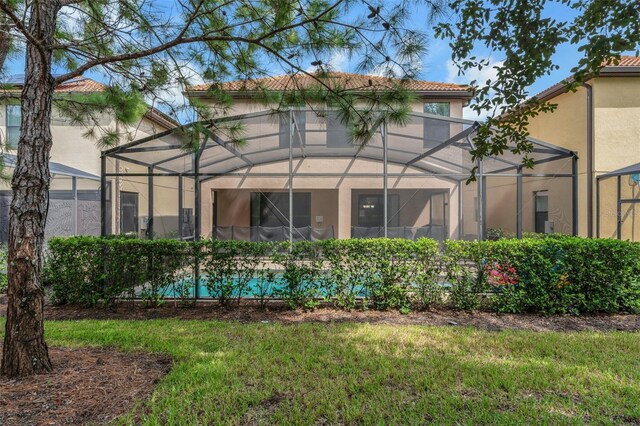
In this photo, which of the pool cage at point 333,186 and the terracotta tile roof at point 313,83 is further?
the pool cage at point 333,186

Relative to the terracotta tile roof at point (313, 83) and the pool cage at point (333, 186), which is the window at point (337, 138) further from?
the terracotta tile roof at point (313, 83)

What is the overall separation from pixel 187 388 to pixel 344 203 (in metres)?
7.34

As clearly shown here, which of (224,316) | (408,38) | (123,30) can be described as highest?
(123,30)

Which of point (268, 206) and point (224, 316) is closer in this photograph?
point (224, 316)

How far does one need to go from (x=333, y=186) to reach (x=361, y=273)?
457cm

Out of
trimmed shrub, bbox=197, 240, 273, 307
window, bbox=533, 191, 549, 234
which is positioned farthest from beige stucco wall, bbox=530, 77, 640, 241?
trimmed shrub, bbox=197, 240, 273, 307

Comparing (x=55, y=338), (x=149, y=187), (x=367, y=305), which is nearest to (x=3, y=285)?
(x=149, y=187)

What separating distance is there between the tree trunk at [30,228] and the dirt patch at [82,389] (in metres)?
0.22

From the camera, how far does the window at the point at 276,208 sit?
9.23 m

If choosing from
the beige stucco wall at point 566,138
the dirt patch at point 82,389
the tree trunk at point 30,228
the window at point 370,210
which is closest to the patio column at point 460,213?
the beige stucco wall at point 566,138

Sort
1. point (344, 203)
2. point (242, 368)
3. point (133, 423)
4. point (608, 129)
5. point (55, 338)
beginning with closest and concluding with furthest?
1. point (133, 423)
2. point (242, 368)
3. point (55, 338)
4. point (608, 129)
5. point (344, 203)

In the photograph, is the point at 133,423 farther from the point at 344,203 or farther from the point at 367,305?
the point at 344,203

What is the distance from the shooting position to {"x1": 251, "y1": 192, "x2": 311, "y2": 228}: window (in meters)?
9.23

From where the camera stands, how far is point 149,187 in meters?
6.98
